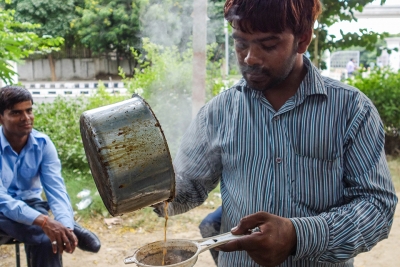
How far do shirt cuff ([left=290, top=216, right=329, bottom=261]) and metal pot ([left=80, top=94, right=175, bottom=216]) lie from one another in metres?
0.45

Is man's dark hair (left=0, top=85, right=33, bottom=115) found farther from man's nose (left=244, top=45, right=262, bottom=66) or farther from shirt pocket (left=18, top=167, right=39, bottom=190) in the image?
man's nose (left=244, top=45, right=262, bottom=66)

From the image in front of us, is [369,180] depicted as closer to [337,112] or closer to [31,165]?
[337,112]

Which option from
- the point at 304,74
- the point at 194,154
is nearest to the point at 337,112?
the point at 304,74

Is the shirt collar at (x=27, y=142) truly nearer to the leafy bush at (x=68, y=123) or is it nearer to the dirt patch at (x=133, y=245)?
the dirt patch at (x=133, y=245)

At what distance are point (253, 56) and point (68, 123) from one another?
5704mm

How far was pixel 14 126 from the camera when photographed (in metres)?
3.41

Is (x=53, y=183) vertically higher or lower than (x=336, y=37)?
lower

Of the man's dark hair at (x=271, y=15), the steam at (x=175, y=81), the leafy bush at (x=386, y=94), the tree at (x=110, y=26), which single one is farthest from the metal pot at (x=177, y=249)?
the leafy bush at (x=386, y=94)

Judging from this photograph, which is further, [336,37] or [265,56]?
[336,37]

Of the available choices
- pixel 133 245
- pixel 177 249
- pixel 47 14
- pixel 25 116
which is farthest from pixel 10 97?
pixel 47 14

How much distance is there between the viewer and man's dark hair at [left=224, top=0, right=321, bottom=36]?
1.44m

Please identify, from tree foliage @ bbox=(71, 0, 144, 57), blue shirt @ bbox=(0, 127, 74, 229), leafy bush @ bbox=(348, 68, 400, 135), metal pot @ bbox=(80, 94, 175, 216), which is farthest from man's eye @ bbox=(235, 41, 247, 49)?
leafy bush @ bbox=(348, 68, 400, 135)

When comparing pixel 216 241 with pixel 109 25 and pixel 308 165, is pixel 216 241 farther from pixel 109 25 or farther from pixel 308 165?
pixel 109 25

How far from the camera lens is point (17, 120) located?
11.2 feet
